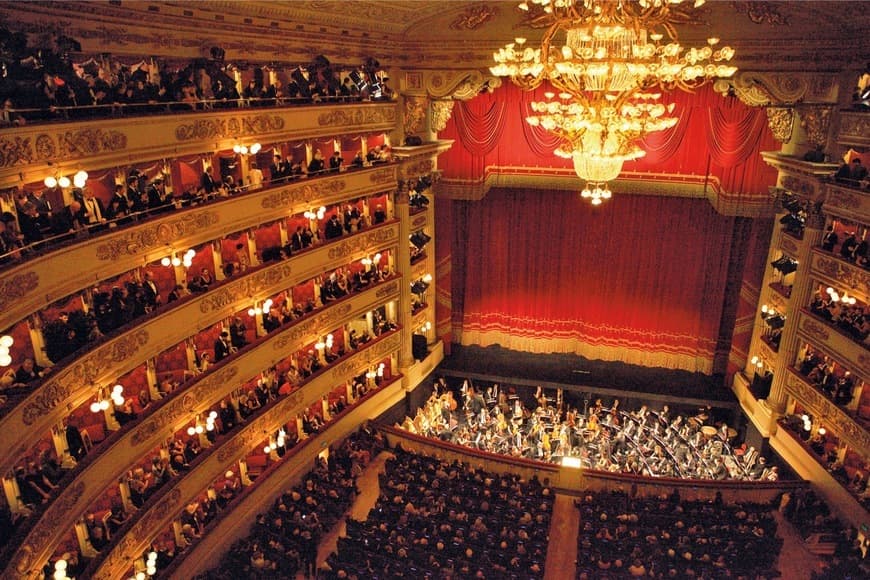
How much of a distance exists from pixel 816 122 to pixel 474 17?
8131mm

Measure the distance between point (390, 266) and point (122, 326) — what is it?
8.60 meters

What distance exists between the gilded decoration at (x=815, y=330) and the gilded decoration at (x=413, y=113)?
10.6 m

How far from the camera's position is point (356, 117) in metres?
16.1

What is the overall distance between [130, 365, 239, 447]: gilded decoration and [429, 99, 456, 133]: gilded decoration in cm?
875

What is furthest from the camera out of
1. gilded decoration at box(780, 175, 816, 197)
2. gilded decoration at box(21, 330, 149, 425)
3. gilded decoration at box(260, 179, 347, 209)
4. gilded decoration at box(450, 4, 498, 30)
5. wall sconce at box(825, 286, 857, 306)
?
gilded decoration at box(450, 4, 498, 30)

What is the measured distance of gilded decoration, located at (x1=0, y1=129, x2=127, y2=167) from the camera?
28.9 ft

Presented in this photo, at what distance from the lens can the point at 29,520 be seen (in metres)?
9.10

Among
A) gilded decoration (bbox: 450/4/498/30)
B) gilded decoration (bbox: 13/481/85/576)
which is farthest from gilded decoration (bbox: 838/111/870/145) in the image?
gilded decoration (bbox: 13/481/85/576)

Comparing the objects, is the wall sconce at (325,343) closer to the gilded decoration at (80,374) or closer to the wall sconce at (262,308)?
the wall sconce at (262,308)

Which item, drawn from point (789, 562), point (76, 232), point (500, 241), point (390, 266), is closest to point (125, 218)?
point (76, 232)

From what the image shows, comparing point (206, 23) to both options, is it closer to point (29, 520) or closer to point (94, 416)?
point (94, 416)

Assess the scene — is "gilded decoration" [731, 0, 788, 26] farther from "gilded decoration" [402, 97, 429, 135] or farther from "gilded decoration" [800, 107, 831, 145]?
"gilded decoration" [402, 97, 429, 135]

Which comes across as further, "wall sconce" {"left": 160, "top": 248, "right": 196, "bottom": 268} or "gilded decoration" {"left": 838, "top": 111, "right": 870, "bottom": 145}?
"gilded decoration" {"left": 838, "top": 111, "right": 870, "bottom": 145}

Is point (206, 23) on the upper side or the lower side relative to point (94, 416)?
upper
